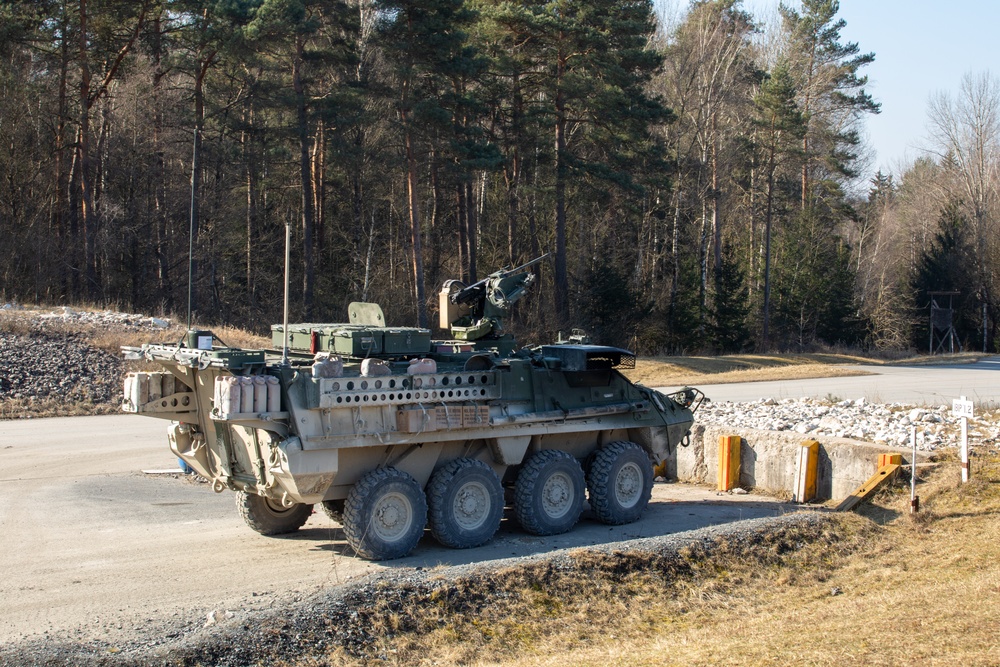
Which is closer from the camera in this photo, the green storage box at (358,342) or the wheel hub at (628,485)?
the green storage box at (358,342)

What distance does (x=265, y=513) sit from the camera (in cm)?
972

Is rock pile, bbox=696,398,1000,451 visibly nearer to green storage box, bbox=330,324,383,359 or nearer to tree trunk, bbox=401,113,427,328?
green storage box, bbox=330,324,383,359

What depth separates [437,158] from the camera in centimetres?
3092

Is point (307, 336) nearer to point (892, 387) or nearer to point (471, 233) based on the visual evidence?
point (892, 387)

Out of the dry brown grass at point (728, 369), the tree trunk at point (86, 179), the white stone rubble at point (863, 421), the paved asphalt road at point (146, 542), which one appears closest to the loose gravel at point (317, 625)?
the paved asphalt road at point (146, 542)

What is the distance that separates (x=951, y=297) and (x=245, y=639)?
46950 mm

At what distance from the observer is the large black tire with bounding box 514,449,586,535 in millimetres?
9695

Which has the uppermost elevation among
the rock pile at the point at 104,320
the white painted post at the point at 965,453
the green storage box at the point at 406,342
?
the rock pile at the point at 104,320

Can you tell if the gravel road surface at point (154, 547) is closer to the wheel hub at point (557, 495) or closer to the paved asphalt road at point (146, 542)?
the paved asphalt road at point (146, 542)

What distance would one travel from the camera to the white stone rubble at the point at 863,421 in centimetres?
1224

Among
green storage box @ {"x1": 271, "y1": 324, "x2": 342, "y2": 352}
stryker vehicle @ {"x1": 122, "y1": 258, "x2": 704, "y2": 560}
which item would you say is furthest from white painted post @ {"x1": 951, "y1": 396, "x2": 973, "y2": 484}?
green storage box @ {"x1": 271, "y1": 324, "x2": 342, "y2": 352}

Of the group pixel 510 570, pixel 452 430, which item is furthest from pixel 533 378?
pixel 510 570

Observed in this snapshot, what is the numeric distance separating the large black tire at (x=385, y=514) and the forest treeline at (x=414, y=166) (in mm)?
15496

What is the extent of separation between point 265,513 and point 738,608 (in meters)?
4.66
